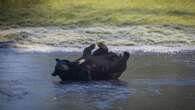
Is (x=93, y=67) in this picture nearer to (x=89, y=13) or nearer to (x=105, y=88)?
(x=105, y=88)

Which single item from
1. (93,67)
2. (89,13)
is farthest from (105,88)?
Answer: (89,13)

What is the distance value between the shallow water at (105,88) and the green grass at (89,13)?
4118mm

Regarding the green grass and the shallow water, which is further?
the green grass

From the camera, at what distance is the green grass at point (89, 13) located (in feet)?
61.7

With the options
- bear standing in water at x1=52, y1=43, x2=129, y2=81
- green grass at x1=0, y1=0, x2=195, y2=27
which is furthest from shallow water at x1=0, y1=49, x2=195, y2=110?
green grass at x1=0, y1=0, x2=195, y2=27

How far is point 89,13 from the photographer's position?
745 inches

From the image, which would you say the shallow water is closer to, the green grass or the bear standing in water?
the bear standing in water

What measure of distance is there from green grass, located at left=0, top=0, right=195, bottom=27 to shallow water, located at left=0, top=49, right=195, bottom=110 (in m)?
4.12

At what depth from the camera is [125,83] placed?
444 inches

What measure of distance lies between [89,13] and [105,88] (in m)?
8.38

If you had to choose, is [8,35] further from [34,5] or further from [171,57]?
[171,57]

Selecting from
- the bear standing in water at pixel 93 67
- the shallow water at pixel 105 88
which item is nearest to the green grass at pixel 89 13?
the shallow water at pixel 105 88

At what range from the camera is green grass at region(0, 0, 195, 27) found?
18797mm

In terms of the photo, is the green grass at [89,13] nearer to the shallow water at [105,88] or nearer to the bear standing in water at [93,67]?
the shallow water at [105,88]
